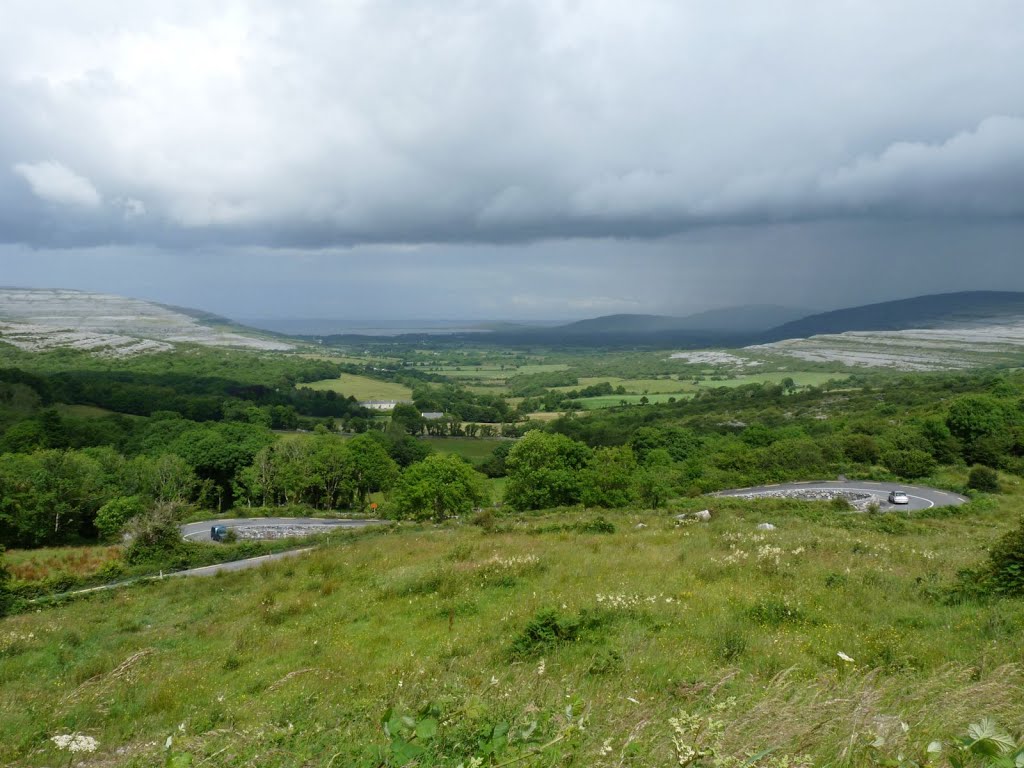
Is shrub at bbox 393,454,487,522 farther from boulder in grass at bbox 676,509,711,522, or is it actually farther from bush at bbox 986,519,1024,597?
bush at bbox 986,519,1024,597

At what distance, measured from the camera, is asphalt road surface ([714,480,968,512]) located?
137 ft

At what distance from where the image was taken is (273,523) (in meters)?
50.0

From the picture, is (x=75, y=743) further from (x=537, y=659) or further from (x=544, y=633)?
(x=544, y=633)

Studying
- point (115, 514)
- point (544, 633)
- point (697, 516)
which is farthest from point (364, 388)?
point (544, 633)

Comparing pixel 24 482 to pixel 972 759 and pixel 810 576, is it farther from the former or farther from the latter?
pixel 972 759

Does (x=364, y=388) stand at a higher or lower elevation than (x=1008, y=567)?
lower

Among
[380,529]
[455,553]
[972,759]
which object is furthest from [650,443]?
[972,759]

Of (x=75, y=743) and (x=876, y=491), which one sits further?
(x=876, y=491)

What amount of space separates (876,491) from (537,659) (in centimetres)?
4852

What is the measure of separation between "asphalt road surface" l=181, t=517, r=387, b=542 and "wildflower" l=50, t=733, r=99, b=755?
40.2 meters

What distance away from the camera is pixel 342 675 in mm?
10164

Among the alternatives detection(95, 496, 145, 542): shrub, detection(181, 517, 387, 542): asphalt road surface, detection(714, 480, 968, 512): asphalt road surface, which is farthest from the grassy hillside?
detection(95, 496, 145, 542): shrub

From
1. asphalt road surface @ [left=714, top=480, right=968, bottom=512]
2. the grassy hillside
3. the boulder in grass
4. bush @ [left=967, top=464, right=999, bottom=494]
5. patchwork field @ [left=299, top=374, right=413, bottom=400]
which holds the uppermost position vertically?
the grassy hillside

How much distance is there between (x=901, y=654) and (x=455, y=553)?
15.5m
